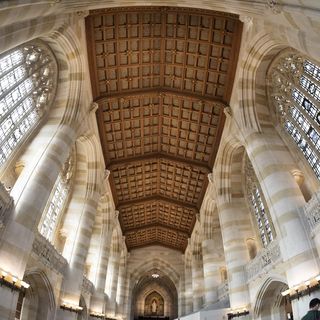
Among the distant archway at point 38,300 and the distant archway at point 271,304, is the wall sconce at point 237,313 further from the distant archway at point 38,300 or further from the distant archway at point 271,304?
the distant archway at point 38,300

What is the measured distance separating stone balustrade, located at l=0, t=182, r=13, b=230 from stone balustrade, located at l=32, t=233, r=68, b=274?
→ 8.21ft

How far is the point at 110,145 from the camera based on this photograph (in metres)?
20.6

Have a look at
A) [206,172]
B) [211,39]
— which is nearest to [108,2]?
[211,39]

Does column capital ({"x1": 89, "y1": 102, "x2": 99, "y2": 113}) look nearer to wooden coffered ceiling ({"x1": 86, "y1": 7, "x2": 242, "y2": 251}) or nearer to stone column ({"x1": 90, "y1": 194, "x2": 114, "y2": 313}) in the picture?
wooden coffered ceiling ({"x1": 86, "y1": 7, "x2": 242, "y2": 251})

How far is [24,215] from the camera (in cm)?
1091

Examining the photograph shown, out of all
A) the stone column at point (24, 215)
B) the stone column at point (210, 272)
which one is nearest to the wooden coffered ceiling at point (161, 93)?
the stone column at point (210, 272)

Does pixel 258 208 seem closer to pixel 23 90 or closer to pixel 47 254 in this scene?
pixel 47 254

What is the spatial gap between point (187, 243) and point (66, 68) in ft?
75.6

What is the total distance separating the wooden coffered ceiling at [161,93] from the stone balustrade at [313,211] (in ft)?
26.1

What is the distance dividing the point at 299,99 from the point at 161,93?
775 cm

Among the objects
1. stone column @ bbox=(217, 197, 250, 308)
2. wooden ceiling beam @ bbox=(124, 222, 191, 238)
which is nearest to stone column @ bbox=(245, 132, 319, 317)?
stone column @ bbox=(217, 197, 250, 308)

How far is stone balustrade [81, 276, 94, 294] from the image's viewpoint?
18.1m

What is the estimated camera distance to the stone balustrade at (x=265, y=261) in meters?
12.9

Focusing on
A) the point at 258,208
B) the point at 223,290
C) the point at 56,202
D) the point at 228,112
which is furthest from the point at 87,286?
the point at 228,112
